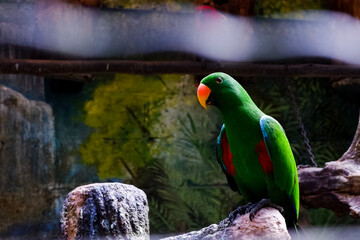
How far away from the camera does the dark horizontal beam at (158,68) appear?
2037 millimetres

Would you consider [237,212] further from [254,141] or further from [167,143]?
[167,143]

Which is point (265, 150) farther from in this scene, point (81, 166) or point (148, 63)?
point (81, 166)

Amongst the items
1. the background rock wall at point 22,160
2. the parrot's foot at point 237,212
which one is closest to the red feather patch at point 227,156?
the parrot's foot at point 237,212

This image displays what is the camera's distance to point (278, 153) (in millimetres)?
1155

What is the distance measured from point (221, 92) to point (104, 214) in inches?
17.0

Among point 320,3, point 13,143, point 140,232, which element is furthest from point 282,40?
point 140,232

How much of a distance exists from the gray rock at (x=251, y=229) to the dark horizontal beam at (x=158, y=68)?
1094 millimetres

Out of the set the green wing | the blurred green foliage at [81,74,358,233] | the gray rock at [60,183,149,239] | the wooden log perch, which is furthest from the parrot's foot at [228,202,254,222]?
the blurred green foliage at [81,74,358,233]

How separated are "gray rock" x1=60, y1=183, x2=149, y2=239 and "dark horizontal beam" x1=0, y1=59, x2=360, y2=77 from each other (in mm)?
1149

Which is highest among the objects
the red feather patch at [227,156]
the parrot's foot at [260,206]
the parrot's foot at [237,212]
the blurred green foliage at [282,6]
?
the blurred green foliage at [282,6]

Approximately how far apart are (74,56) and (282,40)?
1.14 meters

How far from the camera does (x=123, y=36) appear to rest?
98.3 inches

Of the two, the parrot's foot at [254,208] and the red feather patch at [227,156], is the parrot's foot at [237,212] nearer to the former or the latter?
the parrot's foot at [254,208]

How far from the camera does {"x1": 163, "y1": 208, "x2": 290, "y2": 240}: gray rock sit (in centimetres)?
96
